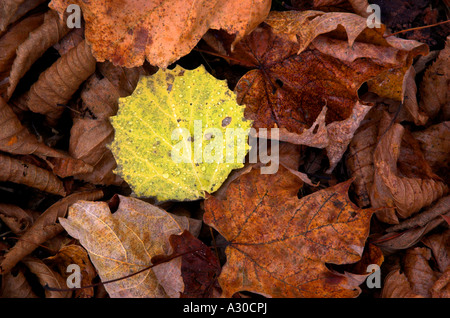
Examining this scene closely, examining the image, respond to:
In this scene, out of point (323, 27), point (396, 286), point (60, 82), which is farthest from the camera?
point (60, 82)

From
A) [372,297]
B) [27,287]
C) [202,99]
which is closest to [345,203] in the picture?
[372,297]

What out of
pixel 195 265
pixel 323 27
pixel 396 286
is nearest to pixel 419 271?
pixel 396 286

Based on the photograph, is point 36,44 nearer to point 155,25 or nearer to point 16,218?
point 155,25

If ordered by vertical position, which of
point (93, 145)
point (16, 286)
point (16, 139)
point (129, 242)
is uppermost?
point (16, 139)

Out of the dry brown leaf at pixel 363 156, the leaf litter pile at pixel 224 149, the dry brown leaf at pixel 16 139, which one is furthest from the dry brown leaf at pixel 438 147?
the dry brown leaf at pixel 16 139

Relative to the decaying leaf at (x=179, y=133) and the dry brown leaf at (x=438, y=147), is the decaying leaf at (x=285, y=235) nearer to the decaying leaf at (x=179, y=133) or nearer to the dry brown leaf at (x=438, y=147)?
the decaying leaf at (x=179, y=133)
